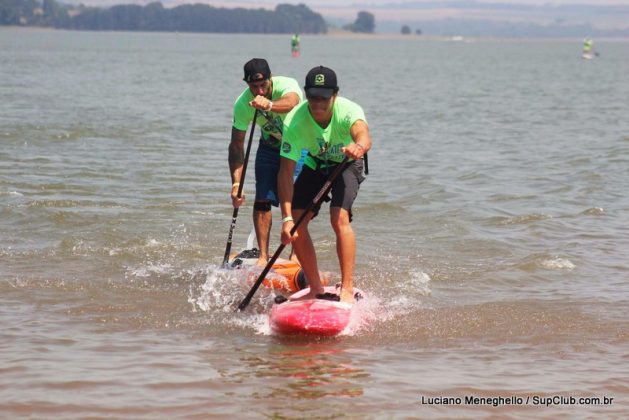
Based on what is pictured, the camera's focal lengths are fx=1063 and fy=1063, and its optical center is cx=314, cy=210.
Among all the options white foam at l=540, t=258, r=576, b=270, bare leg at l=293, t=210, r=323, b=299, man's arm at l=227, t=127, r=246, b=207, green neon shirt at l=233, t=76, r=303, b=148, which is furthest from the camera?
white foam at l=540, t=258, r=576, b=270

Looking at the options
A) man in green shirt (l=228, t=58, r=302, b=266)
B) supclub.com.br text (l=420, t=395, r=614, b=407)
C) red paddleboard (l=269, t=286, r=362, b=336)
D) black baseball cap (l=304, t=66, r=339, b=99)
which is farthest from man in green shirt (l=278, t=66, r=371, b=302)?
supclub.com.br text (l=420, t=395, r=614, b=407)

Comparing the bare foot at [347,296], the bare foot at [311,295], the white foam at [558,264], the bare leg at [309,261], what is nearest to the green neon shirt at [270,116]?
the bare leg at [309,261]

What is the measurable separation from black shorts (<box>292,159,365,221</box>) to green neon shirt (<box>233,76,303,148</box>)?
1.05 meters

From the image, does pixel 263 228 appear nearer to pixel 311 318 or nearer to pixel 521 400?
pixel 311 318

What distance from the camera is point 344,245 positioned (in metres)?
8.55

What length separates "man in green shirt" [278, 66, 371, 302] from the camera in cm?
816

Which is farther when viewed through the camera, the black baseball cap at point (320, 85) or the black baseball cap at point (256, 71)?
the black baseball cap at point (256, 71)

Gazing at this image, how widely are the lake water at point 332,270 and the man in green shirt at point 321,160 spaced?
0.60 m

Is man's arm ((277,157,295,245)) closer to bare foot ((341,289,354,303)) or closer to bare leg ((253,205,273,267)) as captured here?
bare foot ((341,289,354,303))

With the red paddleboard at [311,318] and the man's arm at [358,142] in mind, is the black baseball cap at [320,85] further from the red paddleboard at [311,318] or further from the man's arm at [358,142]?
the red paddleboard at [311,318]

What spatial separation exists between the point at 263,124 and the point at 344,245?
1948 millimetres

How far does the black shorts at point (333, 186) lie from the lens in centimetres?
852

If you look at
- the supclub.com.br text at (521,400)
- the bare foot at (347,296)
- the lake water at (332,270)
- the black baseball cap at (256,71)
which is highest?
the black baseball cap at (256,71)

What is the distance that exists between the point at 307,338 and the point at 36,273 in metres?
3.38
